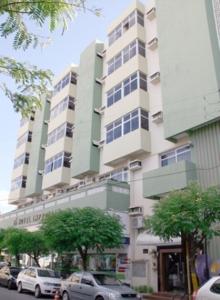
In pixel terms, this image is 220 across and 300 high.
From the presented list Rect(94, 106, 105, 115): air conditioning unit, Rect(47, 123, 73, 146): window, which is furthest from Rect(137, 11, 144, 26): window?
Rect(47, 123, 73, 146): window

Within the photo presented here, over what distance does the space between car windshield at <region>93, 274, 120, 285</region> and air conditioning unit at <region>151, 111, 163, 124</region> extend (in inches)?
457

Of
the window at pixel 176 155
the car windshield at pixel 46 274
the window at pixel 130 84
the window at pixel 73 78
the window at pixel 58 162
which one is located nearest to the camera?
the car windshield at pixel 46 274

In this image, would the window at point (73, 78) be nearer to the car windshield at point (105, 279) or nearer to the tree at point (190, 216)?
the tree at point (190, 216)

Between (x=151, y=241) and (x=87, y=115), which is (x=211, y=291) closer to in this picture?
(x=151, y=241)

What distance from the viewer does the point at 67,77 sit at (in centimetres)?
3603

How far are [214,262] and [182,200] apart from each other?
15.9 feet

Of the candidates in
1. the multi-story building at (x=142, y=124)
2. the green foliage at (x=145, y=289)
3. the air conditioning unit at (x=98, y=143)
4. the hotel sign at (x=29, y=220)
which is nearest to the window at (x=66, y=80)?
the multi-story building at (x=142, y=124)

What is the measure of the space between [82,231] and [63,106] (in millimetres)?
18247

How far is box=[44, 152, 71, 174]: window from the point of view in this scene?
32.2 meters

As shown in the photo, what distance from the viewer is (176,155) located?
72.4 feet

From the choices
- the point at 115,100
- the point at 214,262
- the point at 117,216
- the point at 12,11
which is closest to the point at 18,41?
the point at 12,11

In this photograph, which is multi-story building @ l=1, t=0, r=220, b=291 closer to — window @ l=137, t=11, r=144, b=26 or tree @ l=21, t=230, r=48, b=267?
window @ l=137, t=11, r=144, b=26

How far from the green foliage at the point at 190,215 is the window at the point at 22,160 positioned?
95.7 ft

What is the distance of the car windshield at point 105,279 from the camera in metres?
14.9
